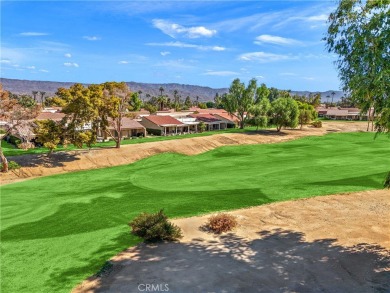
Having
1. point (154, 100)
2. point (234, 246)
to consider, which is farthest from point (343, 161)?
point (154, 100)

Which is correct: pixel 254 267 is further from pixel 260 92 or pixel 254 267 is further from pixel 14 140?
pixel 260 92

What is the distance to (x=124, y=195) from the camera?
28000 millimetres

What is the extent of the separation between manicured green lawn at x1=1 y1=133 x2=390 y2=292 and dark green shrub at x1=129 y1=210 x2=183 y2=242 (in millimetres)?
696

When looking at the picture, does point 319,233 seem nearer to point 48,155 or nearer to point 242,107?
point 48,155

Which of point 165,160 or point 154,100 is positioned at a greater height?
point 154,100

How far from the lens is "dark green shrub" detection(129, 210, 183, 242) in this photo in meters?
17.5

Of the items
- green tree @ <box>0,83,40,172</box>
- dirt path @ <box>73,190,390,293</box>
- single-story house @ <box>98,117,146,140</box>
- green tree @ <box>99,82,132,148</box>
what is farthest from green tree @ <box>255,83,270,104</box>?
dirt path @ <box>73,190,390,293</box>

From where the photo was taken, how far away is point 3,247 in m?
17.5

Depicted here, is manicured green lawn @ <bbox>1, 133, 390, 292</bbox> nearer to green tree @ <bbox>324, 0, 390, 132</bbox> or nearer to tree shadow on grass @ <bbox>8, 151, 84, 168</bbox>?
tree shadow on grass @ <bbox>8, 151, 84, 168</bbox>

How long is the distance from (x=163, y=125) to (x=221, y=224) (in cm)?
5690

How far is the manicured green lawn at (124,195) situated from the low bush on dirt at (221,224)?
3.09 metres

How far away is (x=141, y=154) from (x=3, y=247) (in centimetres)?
3103

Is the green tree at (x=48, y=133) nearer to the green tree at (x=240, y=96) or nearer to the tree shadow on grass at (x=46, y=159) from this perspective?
the tree shadow on grass at (x=46, y=159)

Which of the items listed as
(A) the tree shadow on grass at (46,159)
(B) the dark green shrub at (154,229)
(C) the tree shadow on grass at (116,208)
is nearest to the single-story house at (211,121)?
(A) the tree shadow on grass at (46,159)
